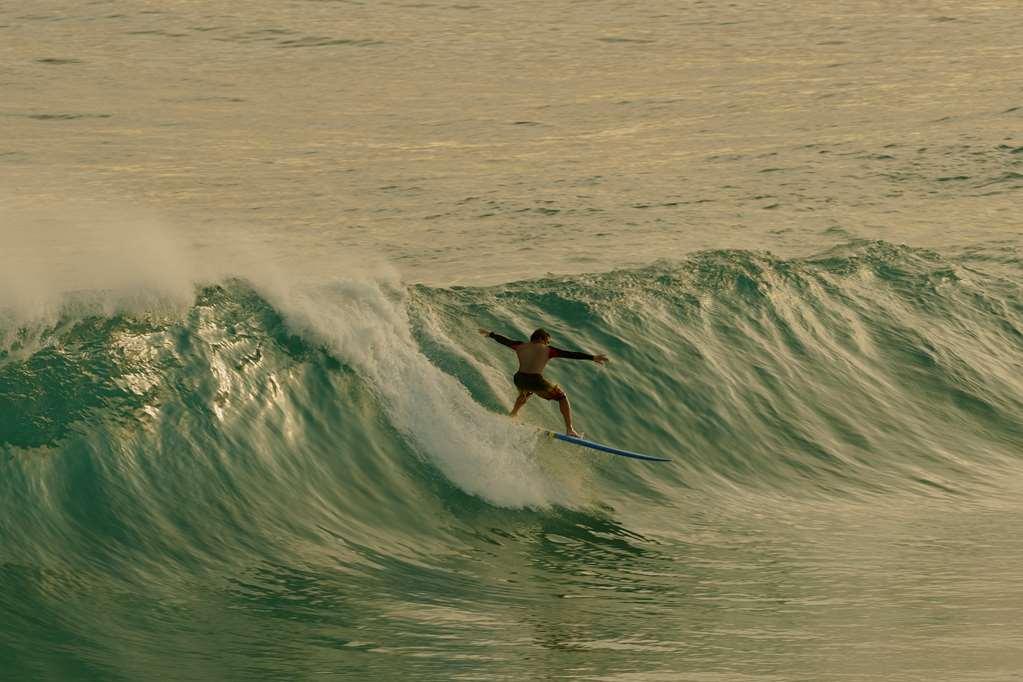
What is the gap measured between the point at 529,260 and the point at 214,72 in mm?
16278

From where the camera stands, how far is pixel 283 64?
36219 mm

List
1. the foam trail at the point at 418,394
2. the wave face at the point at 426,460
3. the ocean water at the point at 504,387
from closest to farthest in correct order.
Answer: the wave face at the point at 426,460, the ocean water at the point at 504,387, the foam trail at the point at 418,394

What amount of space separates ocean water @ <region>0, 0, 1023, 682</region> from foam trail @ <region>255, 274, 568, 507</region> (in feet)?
0.12

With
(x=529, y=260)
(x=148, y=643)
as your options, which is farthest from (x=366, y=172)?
(x=148, y=643)

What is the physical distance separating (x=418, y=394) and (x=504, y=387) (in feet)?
3.98

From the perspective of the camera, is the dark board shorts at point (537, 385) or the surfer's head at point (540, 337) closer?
the surfer's head at point (540, 337)

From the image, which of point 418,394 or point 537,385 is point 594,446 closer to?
point 537,385

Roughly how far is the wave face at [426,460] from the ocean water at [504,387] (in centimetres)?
4

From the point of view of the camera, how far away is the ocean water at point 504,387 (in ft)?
36.6

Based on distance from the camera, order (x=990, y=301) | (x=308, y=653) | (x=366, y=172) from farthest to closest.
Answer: (x=366, y=172) → (x=990, y=301) → (x=308, y=653)

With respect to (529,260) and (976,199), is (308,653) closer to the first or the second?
(529,260)

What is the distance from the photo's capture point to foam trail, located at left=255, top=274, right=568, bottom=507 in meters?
13.8

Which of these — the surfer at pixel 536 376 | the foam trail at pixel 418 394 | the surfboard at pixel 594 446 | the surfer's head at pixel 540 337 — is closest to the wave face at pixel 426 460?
the foam trail at pixel 418 394

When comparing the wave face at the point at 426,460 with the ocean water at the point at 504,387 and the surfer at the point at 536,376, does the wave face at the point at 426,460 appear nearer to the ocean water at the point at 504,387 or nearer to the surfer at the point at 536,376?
the ocean water at the point at 504,387
